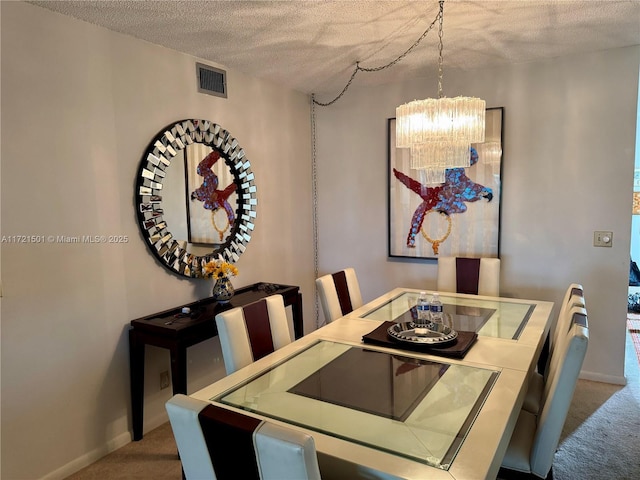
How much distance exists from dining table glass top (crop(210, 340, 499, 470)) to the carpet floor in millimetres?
1085

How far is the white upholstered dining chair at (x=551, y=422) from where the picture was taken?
5.05 ft

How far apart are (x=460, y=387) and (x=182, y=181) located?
7.25ft

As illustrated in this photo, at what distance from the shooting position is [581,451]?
2477mm

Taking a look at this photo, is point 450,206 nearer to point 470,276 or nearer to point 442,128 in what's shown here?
point 470,276

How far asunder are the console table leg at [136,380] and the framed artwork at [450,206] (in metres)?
2.33

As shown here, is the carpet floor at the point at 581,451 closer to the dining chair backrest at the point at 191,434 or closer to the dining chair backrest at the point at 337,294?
the dining chair backrest at the point at 337,294

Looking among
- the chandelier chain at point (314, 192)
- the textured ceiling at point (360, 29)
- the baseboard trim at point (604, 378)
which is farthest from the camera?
the chandelier chain at point (314, 192)

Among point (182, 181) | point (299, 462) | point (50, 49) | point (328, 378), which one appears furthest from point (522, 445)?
point (50, 49)

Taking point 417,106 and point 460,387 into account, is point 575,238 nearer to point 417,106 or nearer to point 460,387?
point 417,106

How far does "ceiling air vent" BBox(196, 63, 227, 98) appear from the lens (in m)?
3.10

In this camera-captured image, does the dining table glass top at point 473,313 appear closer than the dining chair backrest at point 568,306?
No

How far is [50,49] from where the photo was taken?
89.1 inches

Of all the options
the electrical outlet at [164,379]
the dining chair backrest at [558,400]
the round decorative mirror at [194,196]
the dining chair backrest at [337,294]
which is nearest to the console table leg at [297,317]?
the dining chair backrest at [337,294]

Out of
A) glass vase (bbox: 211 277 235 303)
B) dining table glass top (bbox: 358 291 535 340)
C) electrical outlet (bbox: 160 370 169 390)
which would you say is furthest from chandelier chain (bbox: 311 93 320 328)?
electrical outlet (bbox: 160 370 169 390)
